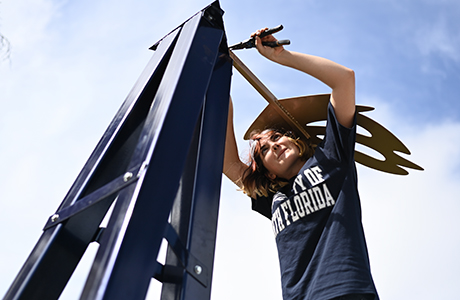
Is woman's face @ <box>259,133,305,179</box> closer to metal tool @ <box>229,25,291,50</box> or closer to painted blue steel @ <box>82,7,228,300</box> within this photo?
metal tool @ <box>229,25,291,50</box>

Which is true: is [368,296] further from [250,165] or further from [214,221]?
[250,165]

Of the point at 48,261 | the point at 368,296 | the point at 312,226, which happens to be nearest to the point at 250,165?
the point at 312,226

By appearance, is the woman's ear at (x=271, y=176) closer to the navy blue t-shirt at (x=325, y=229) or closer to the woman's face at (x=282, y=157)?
the woman's face at (x=282, y=157)

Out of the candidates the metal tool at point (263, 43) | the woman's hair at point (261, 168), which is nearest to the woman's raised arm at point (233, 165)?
the woman's hair at point (261, 168)

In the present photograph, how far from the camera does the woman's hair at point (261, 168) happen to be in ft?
6.00

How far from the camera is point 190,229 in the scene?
0.94 meters

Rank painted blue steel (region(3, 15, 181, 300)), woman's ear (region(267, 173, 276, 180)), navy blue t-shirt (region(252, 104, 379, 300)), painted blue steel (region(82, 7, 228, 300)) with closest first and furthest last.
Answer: painted blue steel (region(82, 7, 228, 300)) → painted blue steel (region(3, 15, 181, 300)) → navy blue t-shirt (region(252, 104, 379, 300)) → woman's ear (region(267, 173, 276, 180))

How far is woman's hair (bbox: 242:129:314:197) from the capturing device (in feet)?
6.00

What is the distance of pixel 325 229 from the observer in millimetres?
1463

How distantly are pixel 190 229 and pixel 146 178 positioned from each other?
0.25m

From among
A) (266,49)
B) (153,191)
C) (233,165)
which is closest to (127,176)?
(153,191)

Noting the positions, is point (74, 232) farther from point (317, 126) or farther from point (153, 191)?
point (317, 126)

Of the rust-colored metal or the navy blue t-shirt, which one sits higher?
the rust-colored metal

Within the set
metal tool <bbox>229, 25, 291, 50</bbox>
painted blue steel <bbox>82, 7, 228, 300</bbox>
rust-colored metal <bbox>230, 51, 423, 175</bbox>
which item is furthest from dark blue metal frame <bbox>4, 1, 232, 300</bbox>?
rust-colored metal <bbox>230, 51, 423, 175</bbox>
